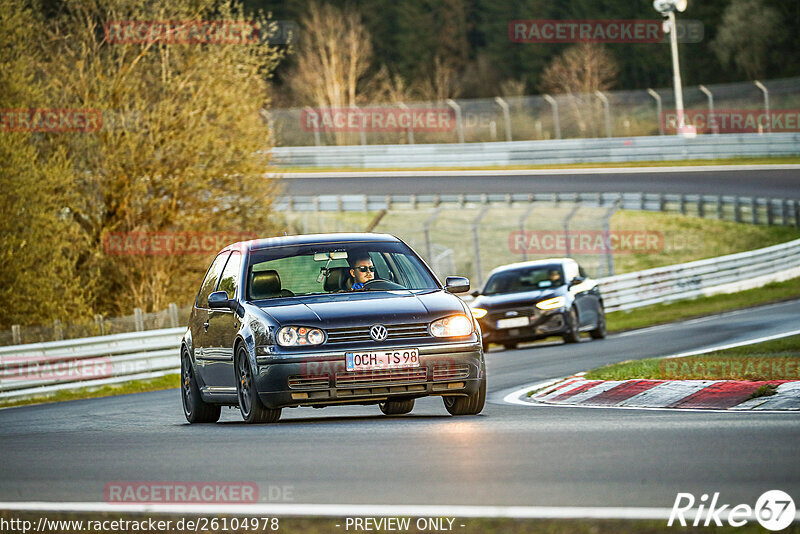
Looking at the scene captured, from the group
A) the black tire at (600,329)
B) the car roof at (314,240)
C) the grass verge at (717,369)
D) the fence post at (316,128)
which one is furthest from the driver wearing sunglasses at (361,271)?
the fence post at (316,128)

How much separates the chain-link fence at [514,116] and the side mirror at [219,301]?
42.1m

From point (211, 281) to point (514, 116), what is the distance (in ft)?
165

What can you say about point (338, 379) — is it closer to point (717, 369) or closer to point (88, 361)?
point (717, 369)

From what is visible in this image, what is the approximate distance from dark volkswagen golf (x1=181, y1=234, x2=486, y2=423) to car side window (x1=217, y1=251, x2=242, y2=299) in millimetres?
18

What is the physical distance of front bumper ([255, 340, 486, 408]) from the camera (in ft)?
33.6

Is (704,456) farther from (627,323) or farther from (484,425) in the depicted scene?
(627,323)

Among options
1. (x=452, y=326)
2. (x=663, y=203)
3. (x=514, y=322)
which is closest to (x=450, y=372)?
(x=452, y=326)

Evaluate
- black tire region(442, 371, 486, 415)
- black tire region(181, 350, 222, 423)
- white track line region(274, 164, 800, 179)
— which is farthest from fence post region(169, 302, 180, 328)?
white track line region(274, 164, 800, 179)

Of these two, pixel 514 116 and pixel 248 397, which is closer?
pixel 248 397

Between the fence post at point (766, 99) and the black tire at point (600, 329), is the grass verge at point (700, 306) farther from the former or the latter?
the fence post at point (766, 99)

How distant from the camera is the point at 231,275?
471 inches

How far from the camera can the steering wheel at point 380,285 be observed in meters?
11.3

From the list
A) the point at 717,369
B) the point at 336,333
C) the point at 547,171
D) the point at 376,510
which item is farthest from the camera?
the point at 547,171

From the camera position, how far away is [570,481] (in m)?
6.74
